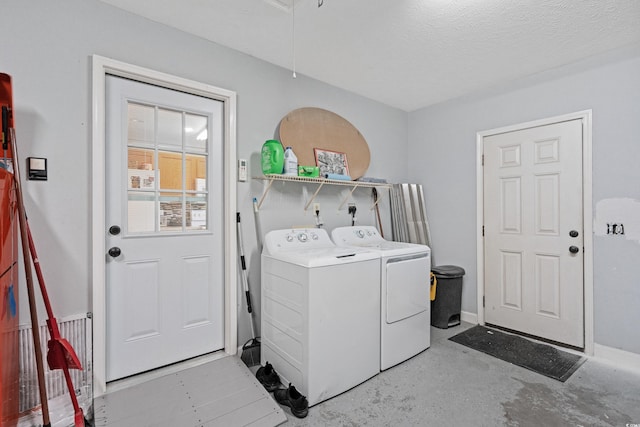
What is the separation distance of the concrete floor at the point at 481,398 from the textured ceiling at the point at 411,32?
2523mm

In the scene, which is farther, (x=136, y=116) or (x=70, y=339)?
(x=136, y=116)

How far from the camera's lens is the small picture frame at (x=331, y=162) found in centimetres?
284

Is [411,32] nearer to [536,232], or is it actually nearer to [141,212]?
[536,232]

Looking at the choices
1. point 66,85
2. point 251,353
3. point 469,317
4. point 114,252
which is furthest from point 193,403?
point 469,317

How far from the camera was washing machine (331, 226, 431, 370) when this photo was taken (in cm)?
224

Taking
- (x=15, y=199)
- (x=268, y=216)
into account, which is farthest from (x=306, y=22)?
(x=15, y=199)

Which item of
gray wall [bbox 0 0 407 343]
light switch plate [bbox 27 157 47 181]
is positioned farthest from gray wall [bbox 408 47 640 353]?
light switch plate [bbox 27 157 47 181]

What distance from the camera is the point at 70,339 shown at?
1.78 m

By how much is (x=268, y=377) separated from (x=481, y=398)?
4.76 ft

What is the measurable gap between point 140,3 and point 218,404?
257cm

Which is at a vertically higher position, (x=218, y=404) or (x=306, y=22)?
(x=306, y=22)

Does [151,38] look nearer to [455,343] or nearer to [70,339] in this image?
[70,339]

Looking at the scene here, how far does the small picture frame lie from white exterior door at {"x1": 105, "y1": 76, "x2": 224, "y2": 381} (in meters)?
0.91

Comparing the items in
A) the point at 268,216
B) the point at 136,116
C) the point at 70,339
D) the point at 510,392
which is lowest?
the point at 510,392
